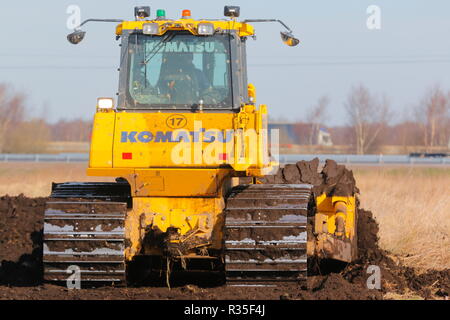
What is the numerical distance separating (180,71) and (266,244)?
2408mm

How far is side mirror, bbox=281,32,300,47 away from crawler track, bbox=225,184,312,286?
200cm

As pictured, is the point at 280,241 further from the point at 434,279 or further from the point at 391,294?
the point at 434,279

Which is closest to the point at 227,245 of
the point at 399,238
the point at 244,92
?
the point at 244,92

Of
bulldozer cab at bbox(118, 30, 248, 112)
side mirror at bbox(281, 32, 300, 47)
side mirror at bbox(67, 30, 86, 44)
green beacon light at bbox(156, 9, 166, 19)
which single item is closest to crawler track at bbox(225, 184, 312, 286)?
bulldozer cab at bbox(118, 30, 248, 112)

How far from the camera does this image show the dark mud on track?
30.3 ft

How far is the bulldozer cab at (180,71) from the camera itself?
10.2 meters

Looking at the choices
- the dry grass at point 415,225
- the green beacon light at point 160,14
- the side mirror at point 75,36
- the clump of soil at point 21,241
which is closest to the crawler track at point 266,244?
the green beacon light at point 160,14

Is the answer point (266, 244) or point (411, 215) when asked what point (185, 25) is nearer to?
point (266, 244)

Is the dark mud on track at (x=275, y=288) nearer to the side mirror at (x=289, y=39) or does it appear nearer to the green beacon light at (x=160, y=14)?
the side mirror at (x=289, y=39)

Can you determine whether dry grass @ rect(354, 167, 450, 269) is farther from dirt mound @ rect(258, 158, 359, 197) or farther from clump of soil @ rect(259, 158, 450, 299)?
dirt mound @ rect(258, 158, 359, 197)

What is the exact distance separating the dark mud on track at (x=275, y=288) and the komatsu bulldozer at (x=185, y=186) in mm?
292

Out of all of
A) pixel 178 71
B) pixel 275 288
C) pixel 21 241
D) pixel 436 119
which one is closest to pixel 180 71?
pixel 178 71

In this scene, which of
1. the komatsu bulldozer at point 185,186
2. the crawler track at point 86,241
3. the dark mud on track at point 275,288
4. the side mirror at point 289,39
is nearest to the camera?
the dark mud on track at point 275,288

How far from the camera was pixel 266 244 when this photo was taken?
9.27 meters
